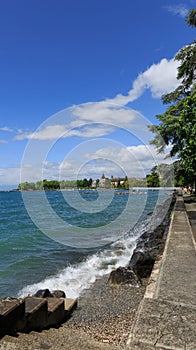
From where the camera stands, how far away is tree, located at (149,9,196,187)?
14.6 meters

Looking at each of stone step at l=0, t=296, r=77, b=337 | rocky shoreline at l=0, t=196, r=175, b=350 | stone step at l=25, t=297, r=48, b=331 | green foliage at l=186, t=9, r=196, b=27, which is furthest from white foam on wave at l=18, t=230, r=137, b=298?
green foliage at l=186, t=9, r=196, b=27

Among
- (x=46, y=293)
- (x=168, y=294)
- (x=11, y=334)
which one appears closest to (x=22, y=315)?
(x=11, y=334)

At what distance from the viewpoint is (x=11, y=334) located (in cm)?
266

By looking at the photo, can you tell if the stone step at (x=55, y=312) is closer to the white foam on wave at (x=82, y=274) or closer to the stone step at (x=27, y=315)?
the stone step at (x=27, y=315)

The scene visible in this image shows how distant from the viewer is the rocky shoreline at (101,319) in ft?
8.90

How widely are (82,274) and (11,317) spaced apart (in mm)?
5090

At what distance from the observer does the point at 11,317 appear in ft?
8.77

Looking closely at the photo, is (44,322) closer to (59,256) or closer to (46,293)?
(46,293)

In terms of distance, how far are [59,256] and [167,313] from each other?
7.93 metres

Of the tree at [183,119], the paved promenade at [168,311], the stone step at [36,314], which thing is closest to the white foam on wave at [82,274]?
the paved promenade at [168,311]

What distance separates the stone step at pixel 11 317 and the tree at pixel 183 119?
12.3 m

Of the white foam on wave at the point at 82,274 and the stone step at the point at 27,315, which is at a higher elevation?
the stone step at the point at 27,315

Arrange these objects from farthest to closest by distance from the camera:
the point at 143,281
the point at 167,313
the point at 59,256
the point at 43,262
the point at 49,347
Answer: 1. the point at 59,256
2. the point at 43,262
3. the point at 143,281
4. the point at 167,313
5. the point at 49,347

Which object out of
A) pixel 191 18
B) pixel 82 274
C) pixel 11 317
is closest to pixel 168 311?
pixel 11 317
